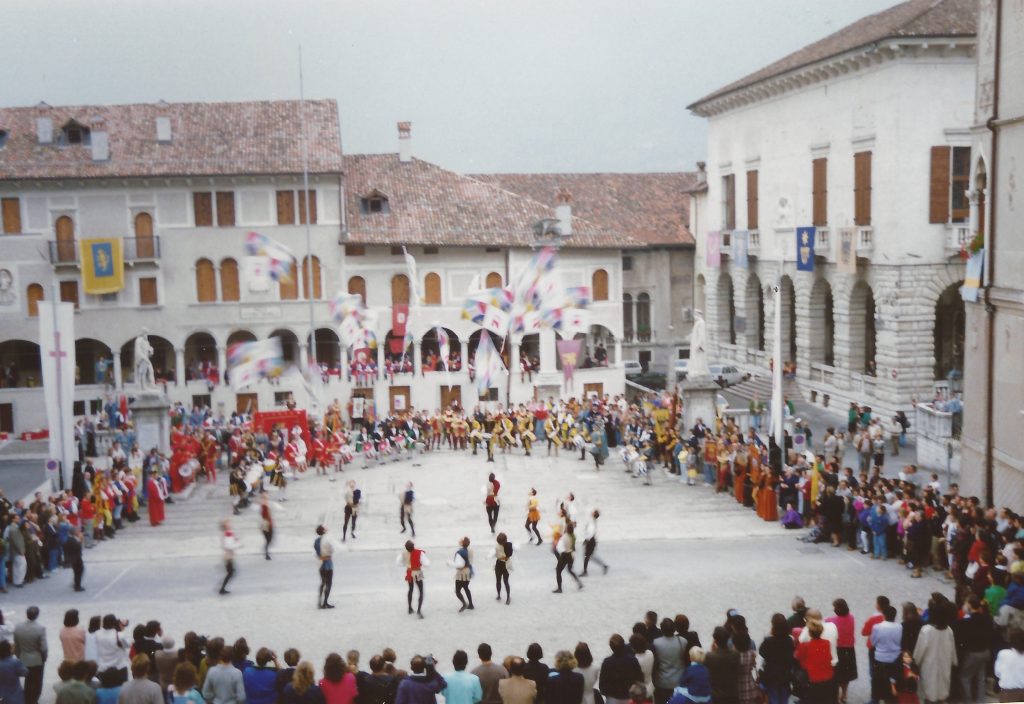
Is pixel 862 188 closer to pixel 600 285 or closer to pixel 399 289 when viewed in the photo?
pixel 600 285

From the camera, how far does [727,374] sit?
42.5m

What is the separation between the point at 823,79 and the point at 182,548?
23.5 meters

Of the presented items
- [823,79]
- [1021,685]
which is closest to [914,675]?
[1021,685]

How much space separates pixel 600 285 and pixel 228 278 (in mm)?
13123

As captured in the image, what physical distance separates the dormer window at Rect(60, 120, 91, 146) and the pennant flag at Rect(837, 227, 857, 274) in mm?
24515

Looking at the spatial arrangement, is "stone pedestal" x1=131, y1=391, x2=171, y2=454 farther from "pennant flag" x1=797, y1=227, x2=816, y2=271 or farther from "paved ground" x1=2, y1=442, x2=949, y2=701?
"pennant flag" x1=797, y1=227, x2=816, y2=271

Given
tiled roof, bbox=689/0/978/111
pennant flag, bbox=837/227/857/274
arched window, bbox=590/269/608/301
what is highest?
tiled roof, bbox=689/0/978/111

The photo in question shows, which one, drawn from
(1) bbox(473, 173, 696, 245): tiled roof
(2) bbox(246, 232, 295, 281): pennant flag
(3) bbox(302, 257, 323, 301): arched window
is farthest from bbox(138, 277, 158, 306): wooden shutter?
(1) bbox(473, 173, 696, 245): tiled roof

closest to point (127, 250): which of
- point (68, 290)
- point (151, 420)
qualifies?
point (68, 290)

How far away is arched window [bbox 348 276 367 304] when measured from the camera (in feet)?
135

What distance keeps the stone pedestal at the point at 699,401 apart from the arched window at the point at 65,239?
72.8 ft

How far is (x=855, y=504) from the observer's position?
63.8 feet

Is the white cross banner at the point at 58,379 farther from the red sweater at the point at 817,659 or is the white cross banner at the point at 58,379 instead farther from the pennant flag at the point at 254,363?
the red sweater at the point at 817,659

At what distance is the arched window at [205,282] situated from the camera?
4050cm
